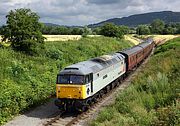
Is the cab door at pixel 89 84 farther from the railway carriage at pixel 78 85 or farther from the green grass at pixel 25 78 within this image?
the green grass at pixel 25 78

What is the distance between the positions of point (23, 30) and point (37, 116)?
12.4 metres

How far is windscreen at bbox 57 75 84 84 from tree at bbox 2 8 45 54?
11.4 m

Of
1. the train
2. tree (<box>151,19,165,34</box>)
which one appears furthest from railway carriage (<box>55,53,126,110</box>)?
tree (<box>151,19,165,34</box>)

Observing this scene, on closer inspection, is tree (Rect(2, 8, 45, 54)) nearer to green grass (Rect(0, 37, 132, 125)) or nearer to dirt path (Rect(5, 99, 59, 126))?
green grass (Rect(0, 37, 132, 125))

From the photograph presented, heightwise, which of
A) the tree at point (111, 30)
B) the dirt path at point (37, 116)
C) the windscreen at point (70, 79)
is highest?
the tree at point (111, 30)

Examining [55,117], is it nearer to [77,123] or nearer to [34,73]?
[77,123]

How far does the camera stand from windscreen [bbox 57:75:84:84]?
20922 millimetres

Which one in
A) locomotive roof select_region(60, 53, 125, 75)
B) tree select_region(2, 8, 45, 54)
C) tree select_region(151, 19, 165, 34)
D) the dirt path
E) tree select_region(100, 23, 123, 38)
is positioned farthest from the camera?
tree select_region(151, 19, 165, 34)

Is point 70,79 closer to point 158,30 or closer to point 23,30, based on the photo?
point 23,30

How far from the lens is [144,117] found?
607 inches

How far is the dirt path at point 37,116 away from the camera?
19516mm

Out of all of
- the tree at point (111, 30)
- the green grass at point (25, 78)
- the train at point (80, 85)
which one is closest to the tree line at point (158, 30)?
the tree at point (111, 30)

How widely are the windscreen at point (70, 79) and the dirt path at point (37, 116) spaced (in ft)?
7.38

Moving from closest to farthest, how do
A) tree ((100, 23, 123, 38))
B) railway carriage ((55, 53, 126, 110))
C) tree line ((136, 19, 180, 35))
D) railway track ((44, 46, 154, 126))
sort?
railway track ((44, 46, 154, 126))
railway carriage ((55, 53, 126, 110))
tree ((100, 23, 123, 38))
tree line ((136, 19, 180, 35))
